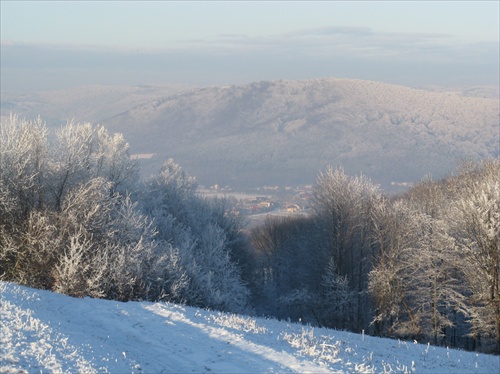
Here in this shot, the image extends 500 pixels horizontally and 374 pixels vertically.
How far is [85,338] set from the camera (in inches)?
609

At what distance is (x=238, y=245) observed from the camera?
2333 inches

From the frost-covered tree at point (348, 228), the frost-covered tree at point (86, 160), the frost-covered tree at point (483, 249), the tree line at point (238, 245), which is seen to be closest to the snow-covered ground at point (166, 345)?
the tree line at point (238, 245)

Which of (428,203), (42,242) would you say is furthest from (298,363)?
(428,203)

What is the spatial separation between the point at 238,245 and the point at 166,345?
4292 cm

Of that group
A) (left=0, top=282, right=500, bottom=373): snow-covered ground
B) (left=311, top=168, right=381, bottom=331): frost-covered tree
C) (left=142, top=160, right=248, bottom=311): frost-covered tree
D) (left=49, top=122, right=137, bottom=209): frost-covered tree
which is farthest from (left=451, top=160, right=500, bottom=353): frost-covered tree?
(left=49, top=122, right=137, bottom=209): frost-covered tree

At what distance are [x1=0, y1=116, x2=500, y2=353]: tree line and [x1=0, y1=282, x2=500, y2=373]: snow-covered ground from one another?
6.21 m

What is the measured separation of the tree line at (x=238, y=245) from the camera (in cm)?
3064

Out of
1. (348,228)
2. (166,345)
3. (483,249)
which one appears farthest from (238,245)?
(166,345)

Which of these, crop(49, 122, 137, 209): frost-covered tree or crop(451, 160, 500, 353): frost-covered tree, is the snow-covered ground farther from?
crop(49, 122, 137, 209): frost-covered tree

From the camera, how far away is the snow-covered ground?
13.7 metres

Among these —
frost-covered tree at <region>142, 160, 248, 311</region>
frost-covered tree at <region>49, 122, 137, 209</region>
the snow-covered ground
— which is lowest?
frost-covered tree at <region>142, 160, 248, 311</region>

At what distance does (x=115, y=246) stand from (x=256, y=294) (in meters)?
28.1

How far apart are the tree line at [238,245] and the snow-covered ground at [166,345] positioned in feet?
20.4

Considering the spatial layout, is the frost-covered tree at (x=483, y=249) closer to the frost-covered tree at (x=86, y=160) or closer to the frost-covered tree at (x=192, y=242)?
the frost-covered tree at (x=192, y=242)
